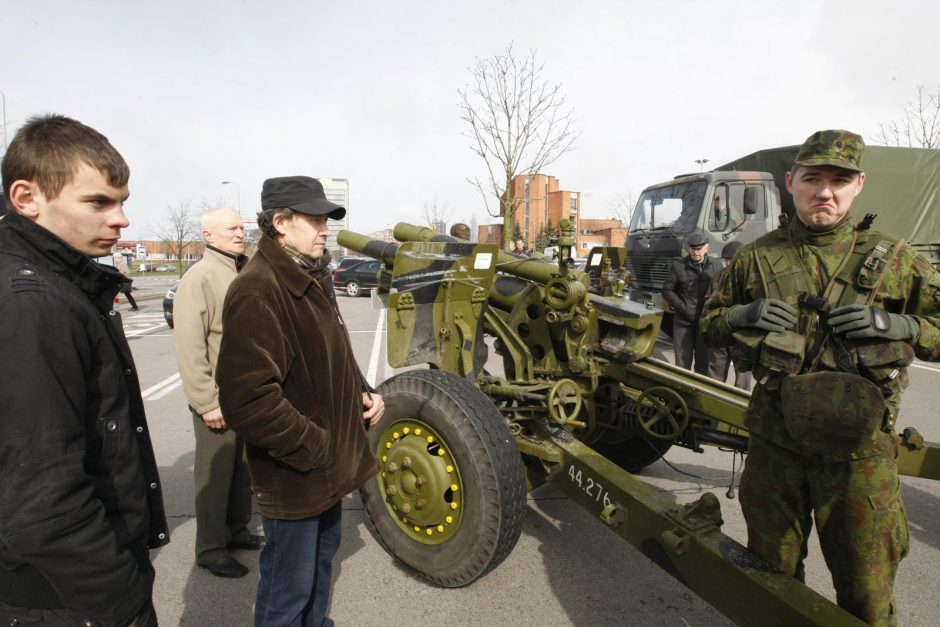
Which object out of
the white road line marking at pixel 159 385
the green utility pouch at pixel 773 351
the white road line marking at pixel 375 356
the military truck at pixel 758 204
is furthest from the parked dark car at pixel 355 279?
the green utility pouch at pixel 773 351

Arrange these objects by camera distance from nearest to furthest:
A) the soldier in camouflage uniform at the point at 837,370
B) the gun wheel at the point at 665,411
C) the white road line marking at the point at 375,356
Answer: the soldier in camouflage uniform at the point at 837,370, the gun wheel at the point at 665,411, the white road line marking at the point at 375,356

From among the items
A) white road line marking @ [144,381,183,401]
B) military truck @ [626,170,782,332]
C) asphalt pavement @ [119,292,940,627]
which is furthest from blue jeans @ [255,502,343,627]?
military truck @ [626,170,782,332]

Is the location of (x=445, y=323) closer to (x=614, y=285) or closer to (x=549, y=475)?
(x=549, y=475)

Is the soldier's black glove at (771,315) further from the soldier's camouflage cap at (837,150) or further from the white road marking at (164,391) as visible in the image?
the white road marking at (164,391)

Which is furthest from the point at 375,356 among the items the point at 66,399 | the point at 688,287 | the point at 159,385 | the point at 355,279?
the point at 355,279

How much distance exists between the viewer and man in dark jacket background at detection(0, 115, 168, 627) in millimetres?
1146

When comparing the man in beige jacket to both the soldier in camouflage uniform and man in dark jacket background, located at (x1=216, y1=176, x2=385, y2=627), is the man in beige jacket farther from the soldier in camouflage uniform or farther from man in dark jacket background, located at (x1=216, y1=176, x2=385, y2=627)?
the soldier in camouflage uniform

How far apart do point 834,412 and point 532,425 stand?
169 cm

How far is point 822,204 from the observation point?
1.97 metres

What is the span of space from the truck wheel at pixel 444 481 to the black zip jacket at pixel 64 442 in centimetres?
152

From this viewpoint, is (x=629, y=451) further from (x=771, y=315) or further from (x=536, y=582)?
(x=771, y=315)

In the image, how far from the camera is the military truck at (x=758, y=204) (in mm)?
9203

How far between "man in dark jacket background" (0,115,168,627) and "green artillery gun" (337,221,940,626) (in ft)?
5.03

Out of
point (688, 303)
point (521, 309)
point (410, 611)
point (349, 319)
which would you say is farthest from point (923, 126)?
point (410, 611)
